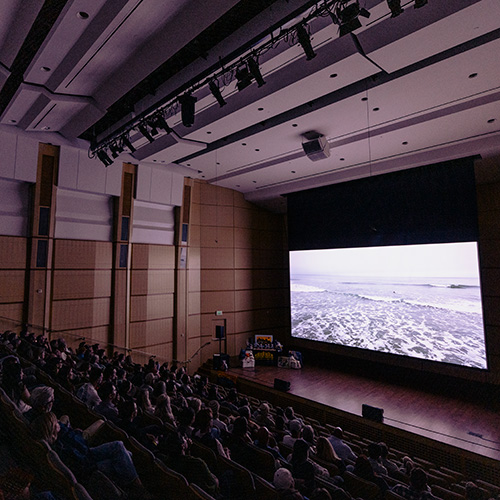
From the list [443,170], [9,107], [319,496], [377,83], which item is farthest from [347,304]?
[9,107]

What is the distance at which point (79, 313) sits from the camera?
26.8 ft

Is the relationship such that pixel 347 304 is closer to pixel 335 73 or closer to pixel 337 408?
pixel 337 408

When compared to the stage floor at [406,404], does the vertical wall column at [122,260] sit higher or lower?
higher

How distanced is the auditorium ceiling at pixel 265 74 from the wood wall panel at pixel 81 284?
306 centimetres

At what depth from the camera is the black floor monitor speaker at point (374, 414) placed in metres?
6.06

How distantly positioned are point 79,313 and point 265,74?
6.84 meters

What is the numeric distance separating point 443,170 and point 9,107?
9.09 meters

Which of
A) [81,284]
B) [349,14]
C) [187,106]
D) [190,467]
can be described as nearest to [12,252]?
[81,284]

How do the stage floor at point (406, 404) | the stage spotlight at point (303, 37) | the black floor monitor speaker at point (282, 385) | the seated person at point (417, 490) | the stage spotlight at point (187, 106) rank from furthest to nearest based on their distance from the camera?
1. the black floor monitor speaker at point (282, 385)
2. the stage floor at point (406, 404)
3. the stage spotlight at point (187, 106)
4. the stage spotlight at point (303, 37)
5. the seated person at point (417, 490)

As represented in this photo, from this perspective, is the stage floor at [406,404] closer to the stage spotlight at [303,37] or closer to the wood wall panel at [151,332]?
the wood wall panel at [151,332]

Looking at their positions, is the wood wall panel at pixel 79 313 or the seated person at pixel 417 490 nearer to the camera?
the seated person at pixel 417 490

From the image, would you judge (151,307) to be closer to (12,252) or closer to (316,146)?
(12,252)

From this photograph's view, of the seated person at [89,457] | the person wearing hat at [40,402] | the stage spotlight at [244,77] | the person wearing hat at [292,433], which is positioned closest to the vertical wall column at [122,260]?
the stage spotlight at [244,77]

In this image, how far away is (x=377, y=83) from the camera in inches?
203
